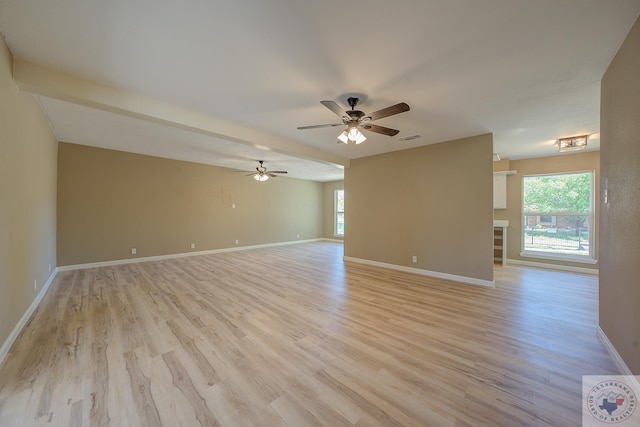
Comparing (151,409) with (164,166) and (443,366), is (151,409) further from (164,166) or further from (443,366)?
(164,166)

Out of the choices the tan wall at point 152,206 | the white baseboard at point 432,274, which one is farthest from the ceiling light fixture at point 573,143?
the tan wall at point 152,206

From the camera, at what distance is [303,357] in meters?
2.05

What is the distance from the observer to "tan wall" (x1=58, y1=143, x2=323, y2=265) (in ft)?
16.3

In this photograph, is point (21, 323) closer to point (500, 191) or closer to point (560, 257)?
point (500, 191)

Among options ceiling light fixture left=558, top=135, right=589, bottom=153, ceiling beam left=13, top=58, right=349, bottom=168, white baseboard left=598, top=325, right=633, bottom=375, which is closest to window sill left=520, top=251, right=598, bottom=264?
ceiling light fixture left=558, top=135, right=589, bottom=153

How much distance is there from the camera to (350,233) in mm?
6047

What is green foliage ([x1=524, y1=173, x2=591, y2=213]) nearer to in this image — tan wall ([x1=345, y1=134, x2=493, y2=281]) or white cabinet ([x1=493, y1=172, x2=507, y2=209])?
white cabinet ([x1=493, y1=172, x2=507, y2=209])

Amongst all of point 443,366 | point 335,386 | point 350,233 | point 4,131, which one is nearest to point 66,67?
point 4,131

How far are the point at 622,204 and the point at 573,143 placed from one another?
3235 millimetres

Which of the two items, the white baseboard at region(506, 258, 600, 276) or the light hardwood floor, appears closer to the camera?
the light hardwood floor

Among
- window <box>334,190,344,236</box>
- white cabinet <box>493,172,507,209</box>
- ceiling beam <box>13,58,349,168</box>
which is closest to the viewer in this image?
ceiling beam <box>13,58,349,168</box>

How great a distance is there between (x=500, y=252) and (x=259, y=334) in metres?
5.92

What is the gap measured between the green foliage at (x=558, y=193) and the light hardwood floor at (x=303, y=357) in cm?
220

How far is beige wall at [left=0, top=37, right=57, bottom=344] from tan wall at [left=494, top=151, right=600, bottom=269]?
7.97 metres
